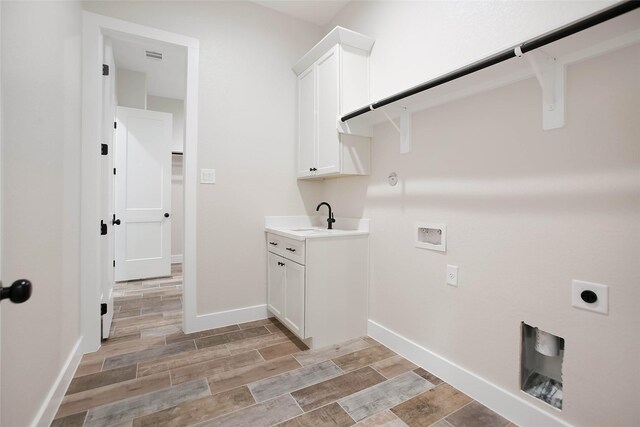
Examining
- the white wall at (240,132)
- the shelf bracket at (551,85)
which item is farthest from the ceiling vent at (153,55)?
the shelf bracket at (551,85)

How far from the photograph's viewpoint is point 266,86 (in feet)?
9.06

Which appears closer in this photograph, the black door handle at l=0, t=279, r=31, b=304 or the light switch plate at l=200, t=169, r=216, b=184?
the black door handle at l=0, t=279, r=31, b=304

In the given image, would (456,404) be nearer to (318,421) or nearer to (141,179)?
(318,421)

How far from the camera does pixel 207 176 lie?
8.25 ft

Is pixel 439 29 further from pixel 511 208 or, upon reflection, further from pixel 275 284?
pixel 275 284

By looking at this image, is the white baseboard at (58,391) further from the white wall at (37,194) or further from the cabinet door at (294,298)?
the cabinet door at (294,298)

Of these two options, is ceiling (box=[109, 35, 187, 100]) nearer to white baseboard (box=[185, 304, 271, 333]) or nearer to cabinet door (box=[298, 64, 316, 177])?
cabinet door (box=[298, 64, 316, 177])

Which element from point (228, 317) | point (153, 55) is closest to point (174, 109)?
point (153, 55)

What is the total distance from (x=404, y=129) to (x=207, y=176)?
5.25 feet

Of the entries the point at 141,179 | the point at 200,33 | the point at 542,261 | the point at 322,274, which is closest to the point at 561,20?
the point at 542,261

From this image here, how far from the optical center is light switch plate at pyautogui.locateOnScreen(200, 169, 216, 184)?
2498 millimetres

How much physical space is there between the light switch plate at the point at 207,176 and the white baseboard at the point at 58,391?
139cm

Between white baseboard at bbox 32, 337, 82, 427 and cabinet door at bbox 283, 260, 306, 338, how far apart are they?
1.34 m

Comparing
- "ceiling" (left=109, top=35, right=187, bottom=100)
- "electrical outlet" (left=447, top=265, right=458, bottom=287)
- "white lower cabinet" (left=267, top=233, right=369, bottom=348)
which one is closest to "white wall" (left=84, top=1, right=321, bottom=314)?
"white lower cabinet" (left=267, top=233, right=369, bottom=348)
